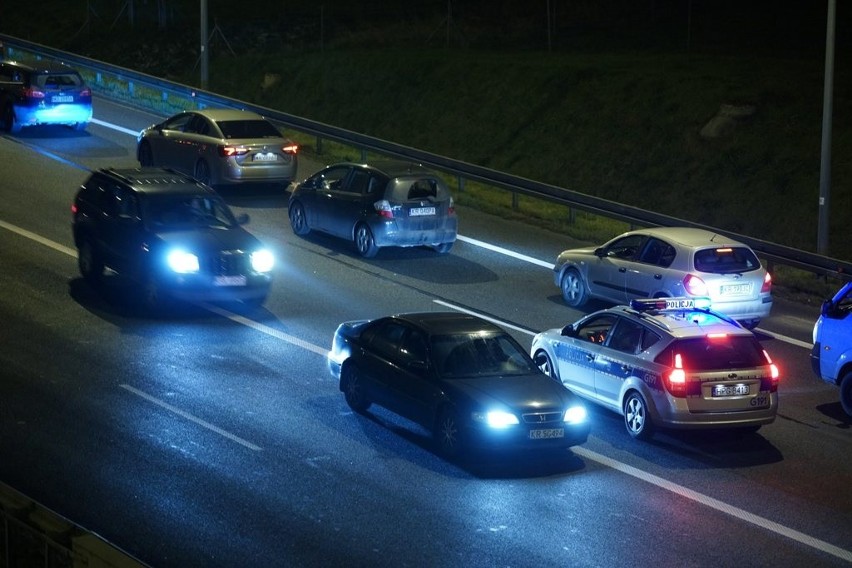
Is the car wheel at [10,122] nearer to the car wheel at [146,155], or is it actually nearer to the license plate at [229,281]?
the car wheel at [146,155]

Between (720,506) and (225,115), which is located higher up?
(225,115)

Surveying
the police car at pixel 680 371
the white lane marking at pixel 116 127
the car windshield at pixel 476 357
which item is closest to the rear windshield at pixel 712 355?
the police car at pixel 680 371

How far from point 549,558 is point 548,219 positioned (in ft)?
57.3

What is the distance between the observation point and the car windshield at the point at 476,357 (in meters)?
16.1

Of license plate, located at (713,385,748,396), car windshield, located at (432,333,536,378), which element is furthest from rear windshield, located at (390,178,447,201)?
license plate, located at (713,385,748,396)

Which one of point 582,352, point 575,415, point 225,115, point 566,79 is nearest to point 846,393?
point 582,352

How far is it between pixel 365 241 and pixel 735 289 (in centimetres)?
682

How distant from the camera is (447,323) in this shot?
16.7 m

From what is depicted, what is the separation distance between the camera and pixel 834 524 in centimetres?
1418

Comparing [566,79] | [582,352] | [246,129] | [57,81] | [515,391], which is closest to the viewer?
[515,391]

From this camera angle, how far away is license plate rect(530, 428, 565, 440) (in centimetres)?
1527

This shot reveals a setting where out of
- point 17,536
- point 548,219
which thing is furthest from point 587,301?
point 17,536

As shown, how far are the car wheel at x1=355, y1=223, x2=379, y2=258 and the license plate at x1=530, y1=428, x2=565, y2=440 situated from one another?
10006mm

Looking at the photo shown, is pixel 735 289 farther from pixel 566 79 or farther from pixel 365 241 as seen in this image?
pixel 566 79
